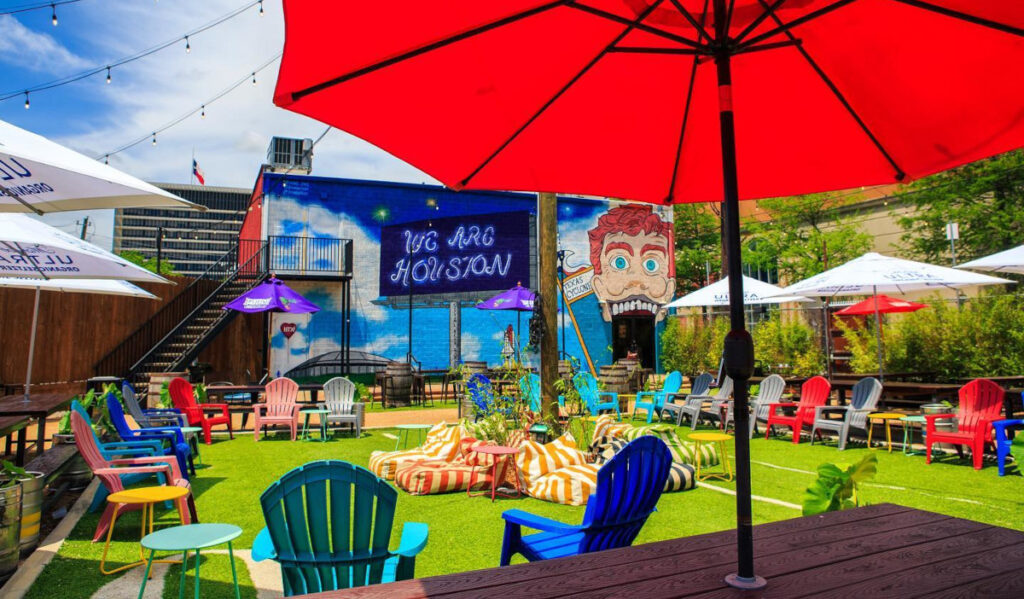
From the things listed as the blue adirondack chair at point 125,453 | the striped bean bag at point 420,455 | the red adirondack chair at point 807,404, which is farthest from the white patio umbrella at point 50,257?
the red adirondack chair at point 807,404

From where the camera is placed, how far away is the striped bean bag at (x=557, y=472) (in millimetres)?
6117

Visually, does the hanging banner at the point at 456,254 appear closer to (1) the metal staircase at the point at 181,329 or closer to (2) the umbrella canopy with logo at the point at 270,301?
(1) the metal staircase at the point at 181,329

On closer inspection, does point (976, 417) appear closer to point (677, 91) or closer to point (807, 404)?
point (807, 404)

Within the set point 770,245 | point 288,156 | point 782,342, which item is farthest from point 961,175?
point 288,156

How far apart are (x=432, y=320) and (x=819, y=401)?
42.2 ft

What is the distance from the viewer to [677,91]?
2.84 metres

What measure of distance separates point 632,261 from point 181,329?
14.4 meters

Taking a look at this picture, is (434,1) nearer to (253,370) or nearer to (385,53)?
(385,53)

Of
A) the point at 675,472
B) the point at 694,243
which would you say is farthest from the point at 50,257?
the point at 694,243

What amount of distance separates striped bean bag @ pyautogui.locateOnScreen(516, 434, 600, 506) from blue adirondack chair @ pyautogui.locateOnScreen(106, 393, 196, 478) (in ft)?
11.0

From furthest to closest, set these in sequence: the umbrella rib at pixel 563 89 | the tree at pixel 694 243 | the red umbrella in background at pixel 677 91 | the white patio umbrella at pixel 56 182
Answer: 1. the tree at pixel 694 243
2. the white patio umbrella at pixel 56 182
3. the umbrella rib at pixel 563 89
4. the red umbrella in background at pixel 677 91

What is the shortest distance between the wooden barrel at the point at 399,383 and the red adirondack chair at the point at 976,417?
10.7m

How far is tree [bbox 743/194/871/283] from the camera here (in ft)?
95.4

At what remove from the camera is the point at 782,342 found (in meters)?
15.9
